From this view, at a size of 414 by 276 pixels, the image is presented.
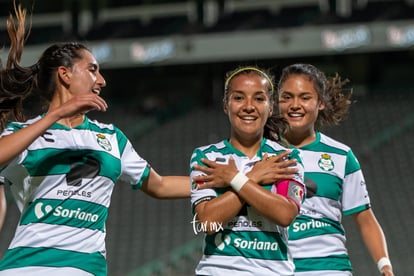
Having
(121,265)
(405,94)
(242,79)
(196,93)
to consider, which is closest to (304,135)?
(242,79)

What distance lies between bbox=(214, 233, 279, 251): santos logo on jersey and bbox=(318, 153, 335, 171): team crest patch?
1000 mm

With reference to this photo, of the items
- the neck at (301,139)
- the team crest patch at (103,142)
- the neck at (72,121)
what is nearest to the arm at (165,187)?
the team crest patch at (103,142)

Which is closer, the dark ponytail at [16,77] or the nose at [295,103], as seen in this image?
the dark ponytail at [16,77]

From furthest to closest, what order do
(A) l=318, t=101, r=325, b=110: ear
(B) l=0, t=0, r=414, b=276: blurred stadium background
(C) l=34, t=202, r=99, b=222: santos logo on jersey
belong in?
(B) l=0, t=0, r=414, b=276: blurred stadium background
(A) l=318, t=101, r=325, b=110: ear
(C) l=34, t=202, r=99, b=222: santos logo on jersey

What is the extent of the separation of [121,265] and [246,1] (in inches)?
270

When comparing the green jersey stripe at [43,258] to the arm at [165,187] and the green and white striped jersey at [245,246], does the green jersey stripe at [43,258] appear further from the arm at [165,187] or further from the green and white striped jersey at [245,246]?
the arm at [165,187]

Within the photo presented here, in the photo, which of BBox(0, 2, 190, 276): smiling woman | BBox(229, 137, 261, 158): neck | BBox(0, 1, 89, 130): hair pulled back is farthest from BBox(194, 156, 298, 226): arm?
BBox(0, 1, 89, 130): hair pulled back

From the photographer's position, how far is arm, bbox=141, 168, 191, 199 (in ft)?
13.1

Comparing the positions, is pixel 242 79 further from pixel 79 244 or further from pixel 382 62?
pixel 382 62

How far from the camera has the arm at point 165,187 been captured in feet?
13.1

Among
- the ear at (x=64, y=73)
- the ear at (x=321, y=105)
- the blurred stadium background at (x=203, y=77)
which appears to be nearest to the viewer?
the ear at (x=64, y=73)

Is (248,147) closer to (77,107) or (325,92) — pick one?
(77,107)

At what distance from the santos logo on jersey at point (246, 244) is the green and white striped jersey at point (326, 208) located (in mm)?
→ 836

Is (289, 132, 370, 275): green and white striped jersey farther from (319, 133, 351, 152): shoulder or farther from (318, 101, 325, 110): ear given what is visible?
(318, 101, 325, 110): ear
